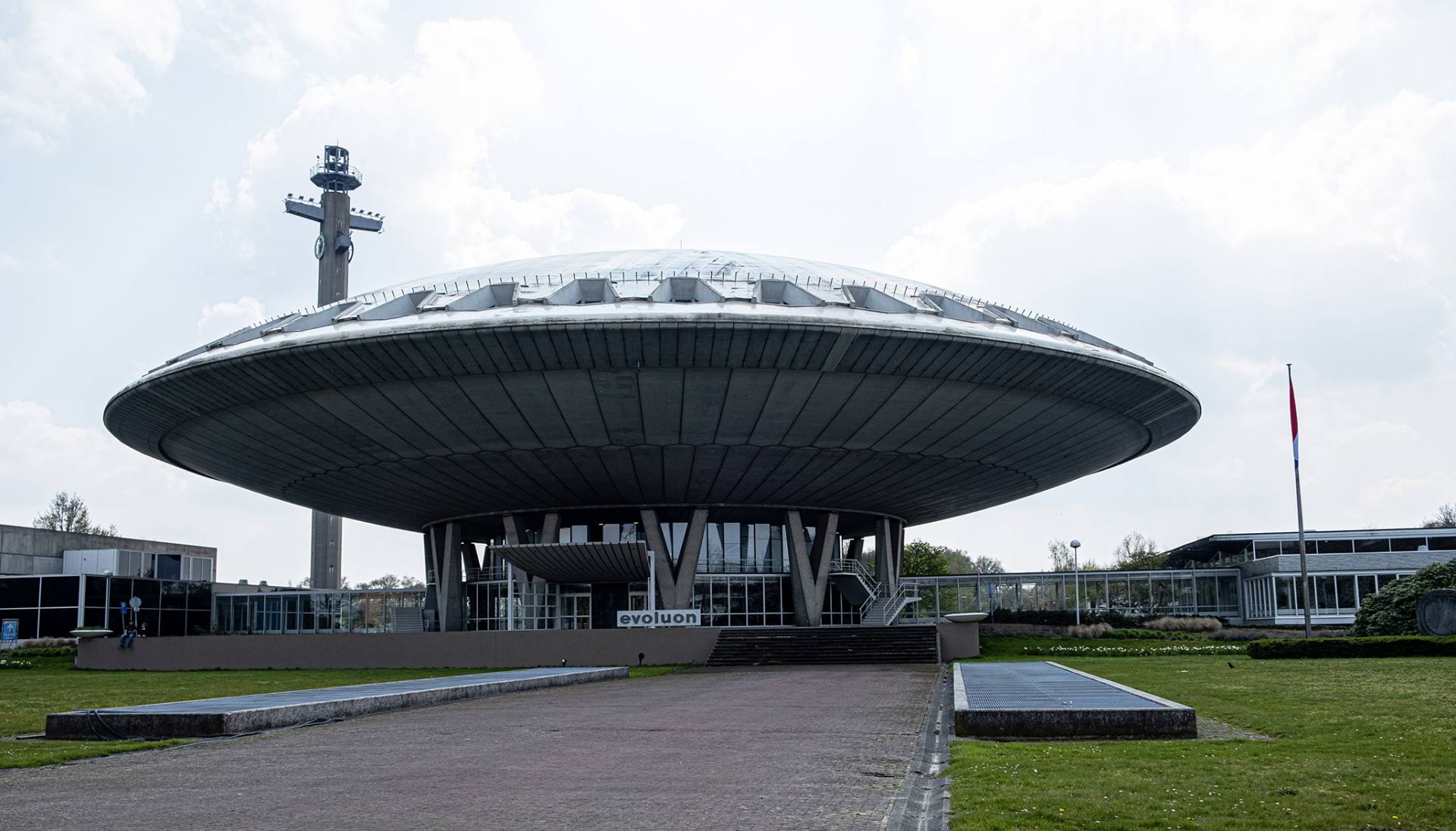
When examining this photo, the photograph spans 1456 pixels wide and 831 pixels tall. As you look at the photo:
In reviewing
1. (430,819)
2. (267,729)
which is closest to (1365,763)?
(430,819)

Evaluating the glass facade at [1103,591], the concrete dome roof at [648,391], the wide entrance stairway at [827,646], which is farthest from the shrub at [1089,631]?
the glass facade at [1103,591]

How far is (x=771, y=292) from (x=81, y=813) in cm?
2529

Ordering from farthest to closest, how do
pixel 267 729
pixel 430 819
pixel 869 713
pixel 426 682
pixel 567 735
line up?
1. pixel 426 682
2. pixel 869 713
3. pixel 267 729
4. pixel 567 735
5. pixel 430 819

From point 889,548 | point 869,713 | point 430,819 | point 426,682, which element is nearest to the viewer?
point 430,819

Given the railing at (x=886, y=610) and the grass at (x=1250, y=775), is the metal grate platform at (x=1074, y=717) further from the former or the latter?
the railing at (x=886, y=610)

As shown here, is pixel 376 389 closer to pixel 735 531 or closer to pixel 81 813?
pixel 735 531

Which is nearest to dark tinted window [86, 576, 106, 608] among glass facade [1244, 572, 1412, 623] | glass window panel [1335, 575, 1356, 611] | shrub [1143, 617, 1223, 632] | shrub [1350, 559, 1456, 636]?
shrub [1143, 617, 1223, 632]

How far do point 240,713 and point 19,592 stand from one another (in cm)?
5412

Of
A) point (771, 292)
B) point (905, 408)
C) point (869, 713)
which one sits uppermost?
point (771, 292)

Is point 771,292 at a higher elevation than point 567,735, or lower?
higher

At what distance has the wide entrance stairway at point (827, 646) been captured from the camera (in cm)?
3534

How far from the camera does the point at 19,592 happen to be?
60.2 meters

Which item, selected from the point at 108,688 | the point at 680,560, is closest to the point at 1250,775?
the point at 108,688

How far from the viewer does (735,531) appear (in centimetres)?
4412
